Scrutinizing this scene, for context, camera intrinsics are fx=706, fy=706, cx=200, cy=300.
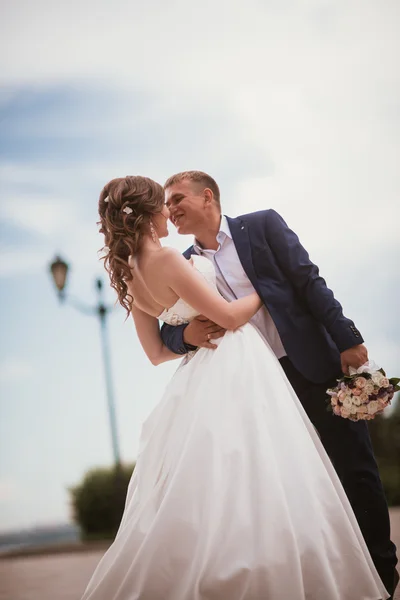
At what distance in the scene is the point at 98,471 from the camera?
1215 cm

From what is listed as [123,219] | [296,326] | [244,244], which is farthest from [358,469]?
[123,219]

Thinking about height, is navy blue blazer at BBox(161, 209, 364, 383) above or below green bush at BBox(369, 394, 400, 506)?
above

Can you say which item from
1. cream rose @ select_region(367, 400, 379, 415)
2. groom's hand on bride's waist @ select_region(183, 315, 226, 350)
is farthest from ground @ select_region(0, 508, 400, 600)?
groom's hand on bride's waist @ select_region(183, 315, 226, 350)

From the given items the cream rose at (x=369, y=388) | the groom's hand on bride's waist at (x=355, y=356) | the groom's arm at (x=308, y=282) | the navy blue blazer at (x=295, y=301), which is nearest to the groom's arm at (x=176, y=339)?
the navy blue blazer at (x=295, y=301)

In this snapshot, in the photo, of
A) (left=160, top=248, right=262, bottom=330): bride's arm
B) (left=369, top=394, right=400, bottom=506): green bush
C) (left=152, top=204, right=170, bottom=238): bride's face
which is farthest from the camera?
(left=369, top=394, right=400, bottom=506): green bush

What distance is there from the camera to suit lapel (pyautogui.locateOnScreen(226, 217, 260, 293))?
350 cm

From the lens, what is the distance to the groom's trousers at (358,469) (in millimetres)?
3260

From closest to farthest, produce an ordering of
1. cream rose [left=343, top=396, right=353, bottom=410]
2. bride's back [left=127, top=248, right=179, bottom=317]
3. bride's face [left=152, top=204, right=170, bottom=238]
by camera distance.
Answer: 1. cream rose [left=343, top=396, right=353, bottom=410]
2. bride's back [left=127, top=248, right=179, bottom=317]
3. bride's face [left=152, top=204, right=170, bottom=238]

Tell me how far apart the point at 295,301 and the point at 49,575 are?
483 cm

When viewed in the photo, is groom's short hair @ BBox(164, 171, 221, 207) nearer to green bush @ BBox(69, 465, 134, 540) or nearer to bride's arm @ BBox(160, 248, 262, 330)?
bride's arm @ BBox(160, 248, 262, 330)

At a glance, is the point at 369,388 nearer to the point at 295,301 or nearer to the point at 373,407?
the point at 373,407

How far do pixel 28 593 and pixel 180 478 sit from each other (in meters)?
3.46

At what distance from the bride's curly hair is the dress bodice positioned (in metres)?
0.26

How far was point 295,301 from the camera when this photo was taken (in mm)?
3500
